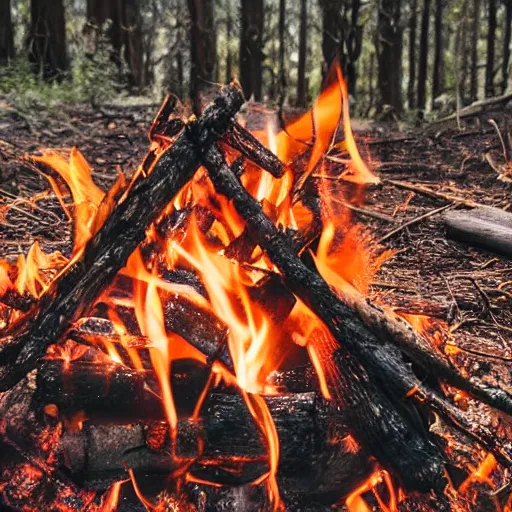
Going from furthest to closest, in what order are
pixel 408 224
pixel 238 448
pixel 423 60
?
1. pixel 423 60
2. pixel 408 224
3. pixel 238 448

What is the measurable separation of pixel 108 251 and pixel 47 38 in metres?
9.43

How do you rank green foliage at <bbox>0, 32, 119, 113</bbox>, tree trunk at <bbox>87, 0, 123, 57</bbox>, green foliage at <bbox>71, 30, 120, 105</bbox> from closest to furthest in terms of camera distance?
green foliage at <bbox>0, 32, 119, 113</bbox> < green foliage at <bbox>71, 30, 120, 105</bbox> < tree trunk at <bbox>87, 0, 123, 57</bbox>

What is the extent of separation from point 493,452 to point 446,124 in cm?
855

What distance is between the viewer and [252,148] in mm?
2523

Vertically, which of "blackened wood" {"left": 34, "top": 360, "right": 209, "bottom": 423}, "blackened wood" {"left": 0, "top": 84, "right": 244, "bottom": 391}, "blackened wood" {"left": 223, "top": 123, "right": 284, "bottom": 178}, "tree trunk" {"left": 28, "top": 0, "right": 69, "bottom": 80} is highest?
"tree trunk" {"left": 28, "top": 0, "right": 69, "bottom": 80}

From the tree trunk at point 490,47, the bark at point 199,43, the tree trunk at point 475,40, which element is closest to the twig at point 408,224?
the bark at point 199,43

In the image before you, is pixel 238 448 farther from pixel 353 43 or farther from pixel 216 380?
pixel 353 43

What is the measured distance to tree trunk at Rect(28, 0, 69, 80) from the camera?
1056 cm

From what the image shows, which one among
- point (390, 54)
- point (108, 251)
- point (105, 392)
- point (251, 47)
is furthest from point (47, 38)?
point (105, 392)

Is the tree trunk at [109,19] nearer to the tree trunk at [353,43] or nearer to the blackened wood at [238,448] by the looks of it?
the tree trunk at [353,43]

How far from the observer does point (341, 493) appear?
7.61 ft

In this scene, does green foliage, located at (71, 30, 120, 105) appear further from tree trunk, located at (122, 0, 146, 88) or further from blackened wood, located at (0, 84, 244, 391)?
blackened wood, located at (0, 84, 244, 391)

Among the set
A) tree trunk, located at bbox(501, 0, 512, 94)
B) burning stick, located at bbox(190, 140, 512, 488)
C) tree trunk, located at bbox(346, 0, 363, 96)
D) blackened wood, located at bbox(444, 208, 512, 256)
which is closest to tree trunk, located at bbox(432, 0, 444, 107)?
tree trunk, located at bbox(501, 0, 512, 94)

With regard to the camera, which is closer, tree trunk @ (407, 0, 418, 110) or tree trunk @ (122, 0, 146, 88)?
tree trunk @ (122, 0, 146, 88)
